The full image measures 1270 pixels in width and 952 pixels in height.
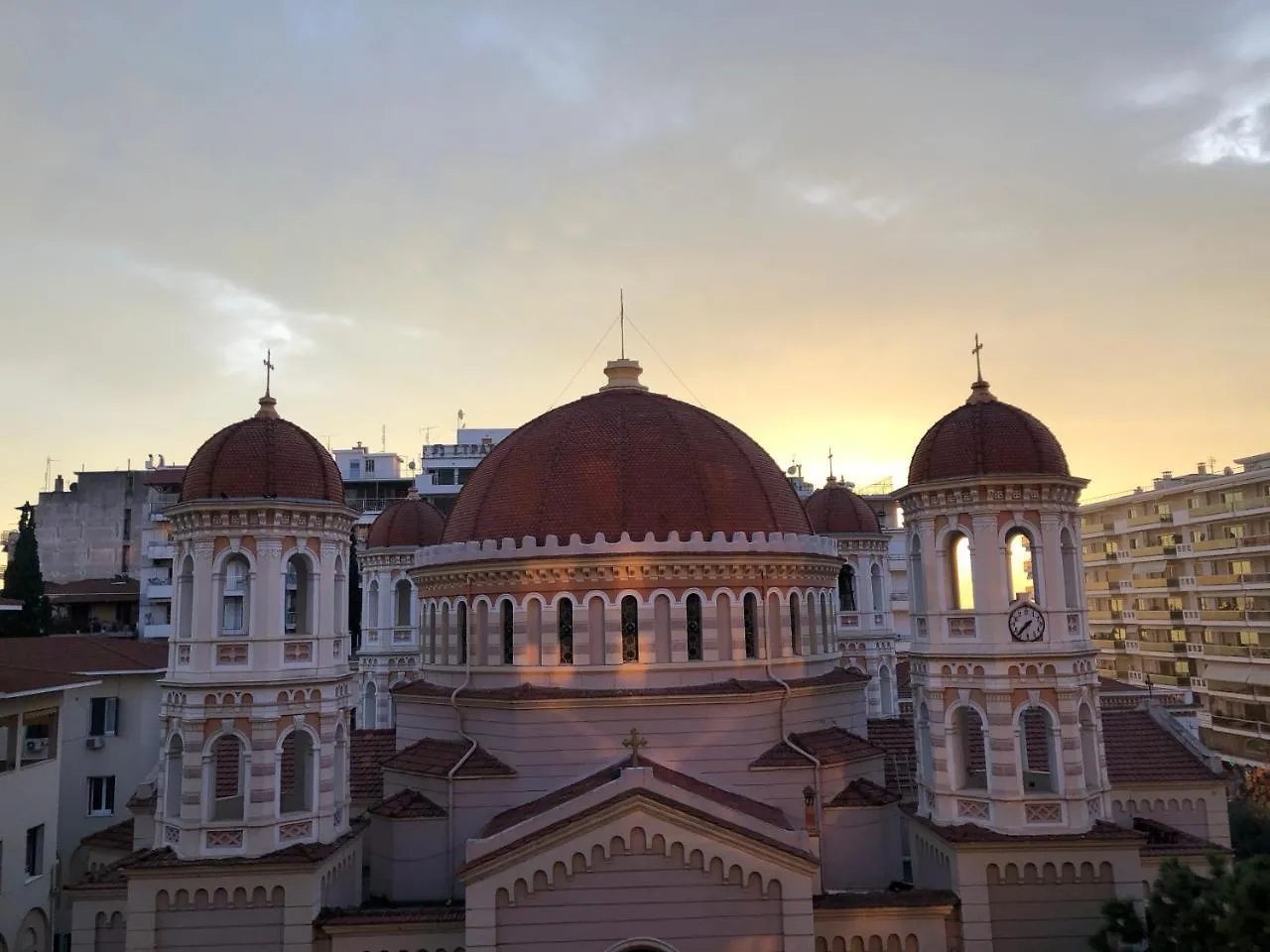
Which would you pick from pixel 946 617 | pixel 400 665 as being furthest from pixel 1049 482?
pixel 400 665

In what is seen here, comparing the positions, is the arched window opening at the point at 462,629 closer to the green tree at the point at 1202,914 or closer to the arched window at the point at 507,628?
the arched window at the point at 507,628

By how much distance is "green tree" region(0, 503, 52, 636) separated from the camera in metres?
49.6

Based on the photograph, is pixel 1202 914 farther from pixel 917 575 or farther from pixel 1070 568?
pixel 917 575

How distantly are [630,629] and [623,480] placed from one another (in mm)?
4434

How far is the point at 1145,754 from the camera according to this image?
28844 millimetres

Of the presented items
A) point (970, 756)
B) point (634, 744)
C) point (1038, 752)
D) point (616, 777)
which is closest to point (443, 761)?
point (616, 777)

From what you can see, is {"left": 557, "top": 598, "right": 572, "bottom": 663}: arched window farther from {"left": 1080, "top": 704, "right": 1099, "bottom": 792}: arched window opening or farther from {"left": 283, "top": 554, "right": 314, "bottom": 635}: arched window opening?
{"left": 1080, "top": 704, "right": 1099, "bottom": 792}: arched window opening

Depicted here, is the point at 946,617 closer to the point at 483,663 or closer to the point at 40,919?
the point at 483,663

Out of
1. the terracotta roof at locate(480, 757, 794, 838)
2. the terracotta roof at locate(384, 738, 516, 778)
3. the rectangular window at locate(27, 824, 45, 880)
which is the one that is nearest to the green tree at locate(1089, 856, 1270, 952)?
the terracotta roof at locate(480, 757, 794, 838)

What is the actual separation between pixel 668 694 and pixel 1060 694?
9523 mm

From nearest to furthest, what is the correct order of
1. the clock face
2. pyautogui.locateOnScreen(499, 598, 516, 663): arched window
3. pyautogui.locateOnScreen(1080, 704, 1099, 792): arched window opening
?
the clock face → pyautogui.locateOnScreen(1080, 704, 1099, 792): arched window opening → pyautogui.locateOnScreen(499, 598, 516, 663): arched window

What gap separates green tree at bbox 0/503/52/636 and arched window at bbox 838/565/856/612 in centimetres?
4262

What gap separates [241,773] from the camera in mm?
22297

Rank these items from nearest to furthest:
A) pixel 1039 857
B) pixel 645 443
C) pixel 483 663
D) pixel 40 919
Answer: pixel 1039 857 → pixel 483 663 → pixel 645 443 → pixel 40 919
